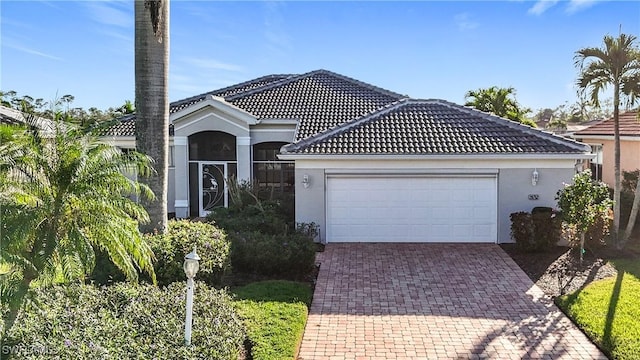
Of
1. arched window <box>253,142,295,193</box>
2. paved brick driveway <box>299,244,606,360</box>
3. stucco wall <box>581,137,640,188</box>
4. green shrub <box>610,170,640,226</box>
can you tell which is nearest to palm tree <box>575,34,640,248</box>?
green shrub <box>610,170,640,226</box>

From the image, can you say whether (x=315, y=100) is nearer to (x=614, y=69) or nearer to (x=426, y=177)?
(x=426, y=177)

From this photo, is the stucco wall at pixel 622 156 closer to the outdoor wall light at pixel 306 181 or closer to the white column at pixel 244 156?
the outdoor wall light at pixel 306 181

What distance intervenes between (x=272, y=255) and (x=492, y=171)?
8234mm

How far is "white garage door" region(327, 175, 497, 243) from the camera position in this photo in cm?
1691

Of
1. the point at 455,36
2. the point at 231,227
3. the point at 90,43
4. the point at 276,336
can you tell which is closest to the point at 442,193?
the point at 455,36

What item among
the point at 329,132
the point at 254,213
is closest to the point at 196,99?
the point at 329,132

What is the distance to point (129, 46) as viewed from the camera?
12.7 m

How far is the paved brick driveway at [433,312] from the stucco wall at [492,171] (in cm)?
212

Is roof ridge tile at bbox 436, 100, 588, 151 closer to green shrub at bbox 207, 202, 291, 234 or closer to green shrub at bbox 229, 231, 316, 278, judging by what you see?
green shrub at bbox 207, 202, 291, 234

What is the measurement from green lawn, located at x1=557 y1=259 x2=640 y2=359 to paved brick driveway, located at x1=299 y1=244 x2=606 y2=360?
24 cm

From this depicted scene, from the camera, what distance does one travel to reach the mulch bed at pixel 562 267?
1230cm

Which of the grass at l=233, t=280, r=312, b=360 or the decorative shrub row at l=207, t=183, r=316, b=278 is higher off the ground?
the decorative shrub row at l=207, t=183, r=316, b=278

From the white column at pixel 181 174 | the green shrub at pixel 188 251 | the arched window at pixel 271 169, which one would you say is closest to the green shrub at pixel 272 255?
the green shrub at pixel 188 251

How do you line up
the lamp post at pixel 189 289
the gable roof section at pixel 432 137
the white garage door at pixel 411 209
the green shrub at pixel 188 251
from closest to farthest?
1. the lamp post at pixel 189 289
2. the green shrub at pixel 188 251
3. the gable roof section at pixel 432 137
4. the white garage door at pixel 411 209
